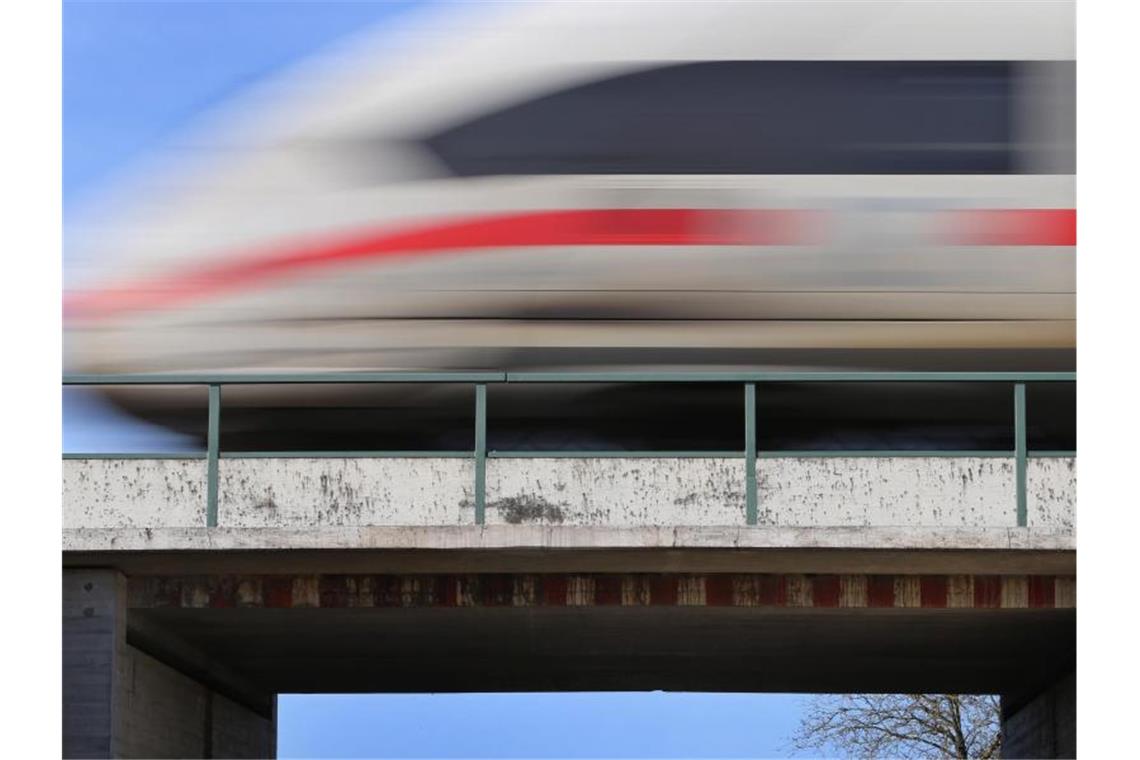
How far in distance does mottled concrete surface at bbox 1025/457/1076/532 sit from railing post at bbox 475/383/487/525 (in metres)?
3.19

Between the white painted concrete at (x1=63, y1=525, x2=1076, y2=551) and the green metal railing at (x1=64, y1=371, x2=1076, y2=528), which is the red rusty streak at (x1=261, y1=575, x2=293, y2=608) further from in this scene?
the white painted concrete at (x1=63, y1=525, x2=1076, y2=551)

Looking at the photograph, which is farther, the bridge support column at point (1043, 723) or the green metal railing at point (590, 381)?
the bridge support column at point (1043, 723)

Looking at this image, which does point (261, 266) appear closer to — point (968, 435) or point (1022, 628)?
point (968, 435)

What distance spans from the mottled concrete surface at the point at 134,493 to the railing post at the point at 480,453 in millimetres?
1658

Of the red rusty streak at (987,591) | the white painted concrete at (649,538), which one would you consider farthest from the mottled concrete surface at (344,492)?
the red rusty streak at (987,591)

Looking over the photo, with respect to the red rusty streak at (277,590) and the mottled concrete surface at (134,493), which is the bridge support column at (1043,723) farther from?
the mottled concrete surface at (134,493)

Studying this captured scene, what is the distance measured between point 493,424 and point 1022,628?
Result: 376 centimetres

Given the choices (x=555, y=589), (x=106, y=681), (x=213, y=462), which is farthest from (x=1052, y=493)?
(x=106, y=681)

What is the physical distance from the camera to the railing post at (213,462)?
35.8 ft

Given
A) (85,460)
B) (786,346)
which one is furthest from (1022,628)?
(85,460)

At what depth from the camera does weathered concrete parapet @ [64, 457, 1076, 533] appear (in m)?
11.0

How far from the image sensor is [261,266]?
12.4 m

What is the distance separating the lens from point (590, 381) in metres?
10.9

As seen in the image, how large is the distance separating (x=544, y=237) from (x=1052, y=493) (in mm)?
3613
